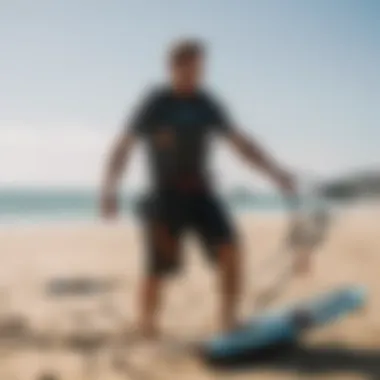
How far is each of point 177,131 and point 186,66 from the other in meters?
0.20

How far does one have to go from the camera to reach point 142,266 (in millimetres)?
1963

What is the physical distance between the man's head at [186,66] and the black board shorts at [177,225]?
0.32m

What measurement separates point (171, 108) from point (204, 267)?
483mm

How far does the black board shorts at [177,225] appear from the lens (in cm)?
191

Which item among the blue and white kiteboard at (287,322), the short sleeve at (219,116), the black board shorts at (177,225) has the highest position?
the short sleeve at (219,116)

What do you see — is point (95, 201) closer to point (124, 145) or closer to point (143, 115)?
point (124, 145)

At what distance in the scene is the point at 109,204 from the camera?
193 centimetres

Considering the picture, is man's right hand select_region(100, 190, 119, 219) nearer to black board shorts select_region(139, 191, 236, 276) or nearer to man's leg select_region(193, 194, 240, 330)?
black board shorts select_region(139, 191, 236, 276)

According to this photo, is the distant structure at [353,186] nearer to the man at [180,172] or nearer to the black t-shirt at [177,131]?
the man at [180,172]

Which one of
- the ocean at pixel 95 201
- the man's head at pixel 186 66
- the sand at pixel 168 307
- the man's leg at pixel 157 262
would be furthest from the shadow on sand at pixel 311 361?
the man's head at pixel 186 66

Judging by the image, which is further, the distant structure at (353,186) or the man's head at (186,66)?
the distant structure at (353,186)

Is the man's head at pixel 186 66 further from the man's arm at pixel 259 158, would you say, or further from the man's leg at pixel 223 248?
the man's leg at pixel 223 248

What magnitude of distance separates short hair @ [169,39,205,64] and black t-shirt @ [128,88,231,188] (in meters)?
0.10

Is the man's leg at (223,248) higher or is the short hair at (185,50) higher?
the short hair at (185,50)
